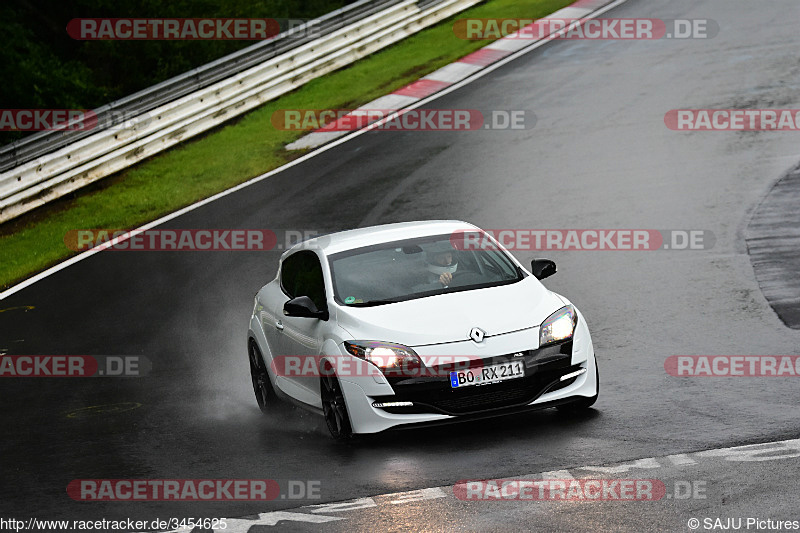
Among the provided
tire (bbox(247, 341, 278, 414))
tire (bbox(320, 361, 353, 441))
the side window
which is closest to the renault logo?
tire (bbox(320, 361, 353, 441))

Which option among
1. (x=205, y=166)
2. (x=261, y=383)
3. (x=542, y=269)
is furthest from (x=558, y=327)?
(x=205, y=166)

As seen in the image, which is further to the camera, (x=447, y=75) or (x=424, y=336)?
(x=447, y=75)

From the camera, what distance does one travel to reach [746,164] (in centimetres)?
1738

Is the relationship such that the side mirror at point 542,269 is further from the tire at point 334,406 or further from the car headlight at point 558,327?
the tire at point 334,406

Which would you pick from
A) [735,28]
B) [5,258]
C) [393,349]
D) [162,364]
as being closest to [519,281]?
[393,349]

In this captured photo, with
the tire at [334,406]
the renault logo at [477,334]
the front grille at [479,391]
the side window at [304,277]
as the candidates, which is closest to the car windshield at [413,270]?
the side window at [304,277]

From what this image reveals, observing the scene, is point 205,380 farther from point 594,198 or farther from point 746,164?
point 746,164

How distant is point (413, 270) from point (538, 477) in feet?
9.01

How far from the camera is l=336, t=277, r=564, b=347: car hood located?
8.58 m

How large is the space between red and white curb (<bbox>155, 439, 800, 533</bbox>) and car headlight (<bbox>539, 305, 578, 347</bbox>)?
4.58 ft

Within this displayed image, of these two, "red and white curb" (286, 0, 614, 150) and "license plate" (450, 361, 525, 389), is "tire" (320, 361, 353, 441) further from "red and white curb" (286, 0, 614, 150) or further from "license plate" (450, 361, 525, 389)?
"red and white curb" (286, 0, 614, 150)

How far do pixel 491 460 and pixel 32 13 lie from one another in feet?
82.2

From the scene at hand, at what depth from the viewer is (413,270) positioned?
9.67 m

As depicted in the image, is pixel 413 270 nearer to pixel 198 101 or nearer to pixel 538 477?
pixel 538 477
